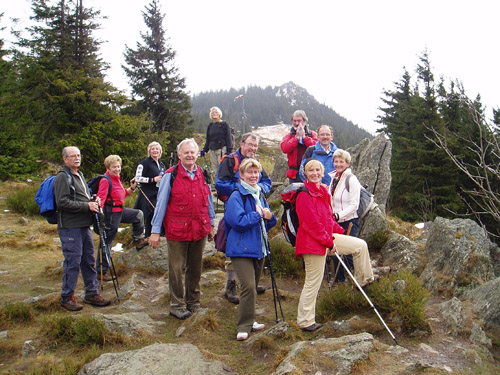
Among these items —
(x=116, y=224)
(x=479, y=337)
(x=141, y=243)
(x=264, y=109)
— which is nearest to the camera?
(x=479, y=337)

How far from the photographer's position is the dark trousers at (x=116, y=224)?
20.4 feet

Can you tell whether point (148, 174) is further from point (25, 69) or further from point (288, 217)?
point (25, 69)

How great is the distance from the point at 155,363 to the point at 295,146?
4.70 m

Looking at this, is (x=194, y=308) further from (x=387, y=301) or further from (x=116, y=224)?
(x=387, y=301)

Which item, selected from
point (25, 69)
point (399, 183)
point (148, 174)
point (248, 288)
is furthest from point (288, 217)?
point (399, 183)

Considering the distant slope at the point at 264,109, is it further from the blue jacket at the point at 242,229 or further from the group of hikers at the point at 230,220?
the blue jacket at the point at 242,229

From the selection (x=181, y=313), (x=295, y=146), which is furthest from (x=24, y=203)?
(x=295, y=146)

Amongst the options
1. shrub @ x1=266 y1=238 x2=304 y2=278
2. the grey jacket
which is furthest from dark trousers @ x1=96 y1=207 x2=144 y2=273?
shrub @ x1=266 y1=238 x2=304 y2=278

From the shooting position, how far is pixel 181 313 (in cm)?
470

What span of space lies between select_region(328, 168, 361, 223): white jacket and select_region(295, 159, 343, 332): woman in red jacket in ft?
3.33

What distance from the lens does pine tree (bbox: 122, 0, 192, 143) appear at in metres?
23.2

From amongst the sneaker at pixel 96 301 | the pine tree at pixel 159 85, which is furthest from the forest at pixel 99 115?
the sneaker at pixel 96 301

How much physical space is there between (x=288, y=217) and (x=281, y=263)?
2767 millimetres

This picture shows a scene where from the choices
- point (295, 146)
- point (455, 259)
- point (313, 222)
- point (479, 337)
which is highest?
point (295, 146)
